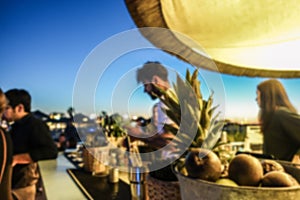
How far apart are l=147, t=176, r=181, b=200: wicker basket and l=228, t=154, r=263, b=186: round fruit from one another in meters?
0.19

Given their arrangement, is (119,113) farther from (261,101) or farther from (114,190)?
(261,101)

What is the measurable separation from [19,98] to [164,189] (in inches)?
78.3

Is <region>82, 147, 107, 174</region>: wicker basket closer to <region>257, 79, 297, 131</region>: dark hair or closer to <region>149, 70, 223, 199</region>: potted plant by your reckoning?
<region>149, 70, 223, 199</region>: potted plant

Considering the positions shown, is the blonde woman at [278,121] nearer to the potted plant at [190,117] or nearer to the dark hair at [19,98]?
the potted plant at [190,117]

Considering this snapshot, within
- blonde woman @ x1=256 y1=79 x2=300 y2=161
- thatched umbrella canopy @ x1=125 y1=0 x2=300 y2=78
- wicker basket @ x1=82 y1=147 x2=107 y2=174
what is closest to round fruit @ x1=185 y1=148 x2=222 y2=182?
thatched umbrella canopy @ x1=125 y1=0 x2=300 y2=78

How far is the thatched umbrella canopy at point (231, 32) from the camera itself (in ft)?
3.19

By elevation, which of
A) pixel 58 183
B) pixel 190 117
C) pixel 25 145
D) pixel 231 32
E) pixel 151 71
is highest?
pixel 231 32

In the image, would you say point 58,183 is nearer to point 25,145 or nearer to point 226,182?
point 25,145

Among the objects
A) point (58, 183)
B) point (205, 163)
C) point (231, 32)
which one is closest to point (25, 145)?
point (58, 183)

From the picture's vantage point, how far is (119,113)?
0.65 m

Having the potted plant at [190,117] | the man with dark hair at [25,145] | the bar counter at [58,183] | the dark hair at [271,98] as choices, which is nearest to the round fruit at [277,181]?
→ the potted plant at [190,117]

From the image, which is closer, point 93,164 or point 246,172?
point 246,172

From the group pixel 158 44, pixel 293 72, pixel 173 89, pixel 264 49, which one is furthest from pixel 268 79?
pixel 173 89

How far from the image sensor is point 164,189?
638 mm
